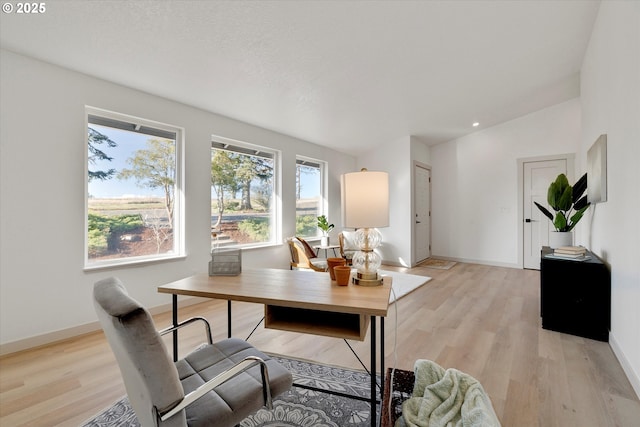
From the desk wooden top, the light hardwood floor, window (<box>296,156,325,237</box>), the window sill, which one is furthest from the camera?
window (<box>296,156,325,237</box>)

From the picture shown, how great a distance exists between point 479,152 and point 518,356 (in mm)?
4765

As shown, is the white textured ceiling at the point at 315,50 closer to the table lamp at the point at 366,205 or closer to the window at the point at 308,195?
the window at the point at 308,195

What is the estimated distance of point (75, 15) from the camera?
199cm

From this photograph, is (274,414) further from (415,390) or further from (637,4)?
(637,4)

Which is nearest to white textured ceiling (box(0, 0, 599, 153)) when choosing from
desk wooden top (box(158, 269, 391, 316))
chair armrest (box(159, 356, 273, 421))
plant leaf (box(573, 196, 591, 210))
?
plant leaf (box(573, 196, 591, 210))

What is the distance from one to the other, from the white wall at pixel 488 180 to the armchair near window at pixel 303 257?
3.52 m

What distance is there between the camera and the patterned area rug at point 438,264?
5724 millimetres

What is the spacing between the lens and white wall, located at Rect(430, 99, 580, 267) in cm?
522

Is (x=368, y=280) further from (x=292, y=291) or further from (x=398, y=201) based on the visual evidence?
(x=398, y=201)

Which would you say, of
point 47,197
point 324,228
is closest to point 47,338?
point 47,197

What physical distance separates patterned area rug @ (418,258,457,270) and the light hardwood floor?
2186 mm

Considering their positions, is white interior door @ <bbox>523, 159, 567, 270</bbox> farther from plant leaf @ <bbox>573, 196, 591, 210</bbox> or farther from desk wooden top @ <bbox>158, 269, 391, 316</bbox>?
desk wooden top @ <bbox>158, 269, 391, 316</bbox>

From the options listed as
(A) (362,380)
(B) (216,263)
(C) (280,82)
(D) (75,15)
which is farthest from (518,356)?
(D) (75,15)

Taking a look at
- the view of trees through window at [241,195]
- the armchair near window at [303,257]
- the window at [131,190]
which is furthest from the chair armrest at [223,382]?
the view of trees through window at [241,195]
